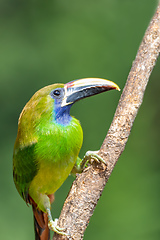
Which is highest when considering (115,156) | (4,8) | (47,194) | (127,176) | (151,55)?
(4,8)

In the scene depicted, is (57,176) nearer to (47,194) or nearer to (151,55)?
(47,194)

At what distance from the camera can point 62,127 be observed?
2881mm

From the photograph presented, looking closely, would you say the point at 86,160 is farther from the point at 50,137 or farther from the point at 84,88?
the point at 84,88

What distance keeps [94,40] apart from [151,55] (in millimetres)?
3029

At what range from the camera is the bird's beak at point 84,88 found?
2804 mm

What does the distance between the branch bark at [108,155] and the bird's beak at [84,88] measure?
160 millimetres

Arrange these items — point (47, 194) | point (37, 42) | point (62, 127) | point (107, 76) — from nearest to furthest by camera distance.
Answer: point (62, 127), point (47, 194), point (107, 76), point (37, 42)

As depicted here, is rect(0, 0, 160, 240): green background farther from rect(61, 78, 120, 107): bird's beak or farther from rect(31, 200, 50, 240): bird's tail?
rect(61, 78, 120, 107): bird's beak

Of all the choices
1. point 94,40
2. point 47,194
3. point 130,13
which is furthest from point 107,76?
point 47,194

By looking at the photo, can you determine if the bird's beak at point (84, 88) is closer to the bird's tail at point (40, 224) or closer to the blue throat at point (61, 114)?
the blue throat at point (61, 114)

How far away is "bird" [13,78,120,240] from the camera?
2.84m

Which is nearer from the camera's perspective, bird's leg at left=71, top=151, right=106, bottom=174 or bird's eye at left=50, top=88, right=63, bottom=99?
bird's leg at left=71, top=151, right=106, bottom=174

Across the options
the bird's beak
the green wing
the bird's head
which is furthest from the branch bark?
the green wing

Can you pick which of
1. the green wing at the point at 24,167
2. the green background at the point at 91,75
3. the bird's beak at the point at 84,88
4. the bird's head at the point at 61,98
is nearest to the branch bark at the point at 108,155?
the bird's beak at the point at 84,88
